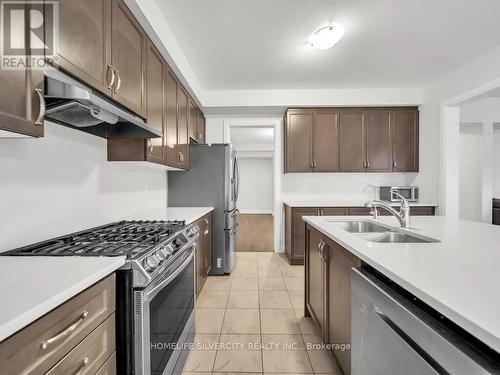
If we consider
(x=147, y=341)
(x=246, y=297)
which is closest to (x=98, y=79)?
(x=147, y=341)

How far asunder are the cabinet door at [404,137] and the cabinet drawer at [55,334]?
13.3 ft

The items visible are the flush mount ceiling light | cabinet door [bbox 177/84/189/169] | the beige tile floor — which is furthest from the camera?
cabinet door [bbox 177/84/189/169]

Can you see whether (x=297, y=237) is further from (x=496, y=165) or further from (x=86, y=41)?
A: (x=496, y=165)

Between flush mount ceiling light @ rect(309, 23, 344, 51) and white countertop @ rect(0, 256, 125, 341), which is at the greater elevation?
flush mount ceiling light @ rect(309, 23, 344, 51)

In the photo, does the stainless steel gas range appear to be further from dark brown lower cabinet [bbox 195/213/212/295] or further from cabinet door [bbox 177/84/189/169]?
cabinet door [bbox 177/84/189/169]

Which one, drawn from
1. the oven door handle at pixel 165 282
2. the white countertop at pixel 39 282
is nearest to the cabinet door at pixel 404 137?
the oven door handle at pixel 165 282

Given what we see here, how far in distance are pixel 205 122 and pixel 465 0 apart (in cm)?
328

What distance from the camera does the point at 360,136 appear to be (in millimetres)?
3752

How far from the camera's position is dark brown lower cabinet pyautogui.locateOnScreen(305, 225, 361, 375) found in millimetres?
1240

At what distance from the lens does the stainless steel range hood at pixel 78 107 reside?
90 centimetres

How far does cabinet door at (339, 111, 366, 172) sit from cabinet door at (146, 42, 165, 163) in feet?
8.93

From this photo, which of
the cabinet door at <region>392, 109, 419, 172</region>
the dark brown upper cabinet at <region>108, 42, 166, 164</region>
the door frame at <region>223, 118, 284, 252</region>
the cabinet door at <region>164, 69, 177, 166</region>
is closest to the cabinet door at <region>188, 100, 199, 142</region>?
the cabinet door at <region>164, 69, 177, 166</region>

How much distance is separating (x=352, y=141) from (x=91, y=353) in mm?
3828

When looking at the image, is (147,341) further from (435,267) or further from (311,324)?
(311,324)
